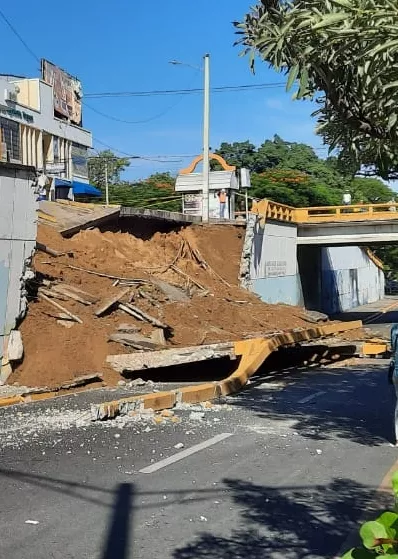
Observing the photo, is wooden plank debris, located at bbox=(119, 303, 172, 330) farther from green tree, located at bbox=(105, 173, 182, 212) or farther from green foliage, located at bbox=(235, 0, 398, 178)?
green tree, located at bbox=(105, 173, 182, 212)

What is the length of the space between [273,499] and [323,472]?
1088 millimetres

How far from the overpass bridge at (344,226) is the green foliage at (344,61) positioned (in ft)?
98.3

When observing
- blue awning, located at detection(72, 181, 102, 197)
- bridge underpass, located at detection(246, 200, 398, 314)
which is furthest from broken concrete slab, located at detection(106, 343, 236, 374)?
blue awning, located at detection(72, 181, 102, 197)

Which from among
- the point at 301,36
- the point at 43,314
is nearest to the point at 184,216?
the point at 43,314

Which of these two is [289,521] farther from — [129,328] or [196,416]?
[129,328]

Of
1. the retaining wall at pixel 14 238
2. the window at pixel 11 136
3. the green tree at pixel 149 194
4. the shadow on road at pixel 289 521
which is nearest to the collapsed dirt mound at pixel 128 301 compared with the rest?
the retaining wall at pixel 14 238

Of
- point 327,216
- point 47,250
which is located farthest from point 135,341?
point 327,216

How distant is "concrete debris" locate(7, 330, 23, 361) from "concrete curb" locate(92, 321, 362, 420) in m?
3.05

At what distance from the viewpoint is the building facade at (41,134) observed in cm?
3675

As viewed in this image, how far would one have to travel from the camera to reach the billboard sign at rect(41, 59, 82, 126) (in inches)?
1700

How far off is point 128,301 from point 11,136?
23906mm

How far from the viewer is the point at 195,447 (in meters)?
8.00

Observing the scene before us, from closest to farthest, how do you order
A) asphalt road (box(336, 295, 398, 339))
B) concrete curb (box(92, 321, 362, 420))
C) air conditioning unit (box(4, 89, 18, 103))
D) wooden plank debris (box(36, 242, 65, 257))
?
concrete curb (box(92, 321, 362, 420)) < wooden plank debris (box(36, 242, 65, 257)) < asphalt road (box(336, 295, 398, 339)) < air conditioning unit (box(4, 89, 18, 103))

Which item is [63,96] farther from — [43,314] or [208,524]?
[208,524]
